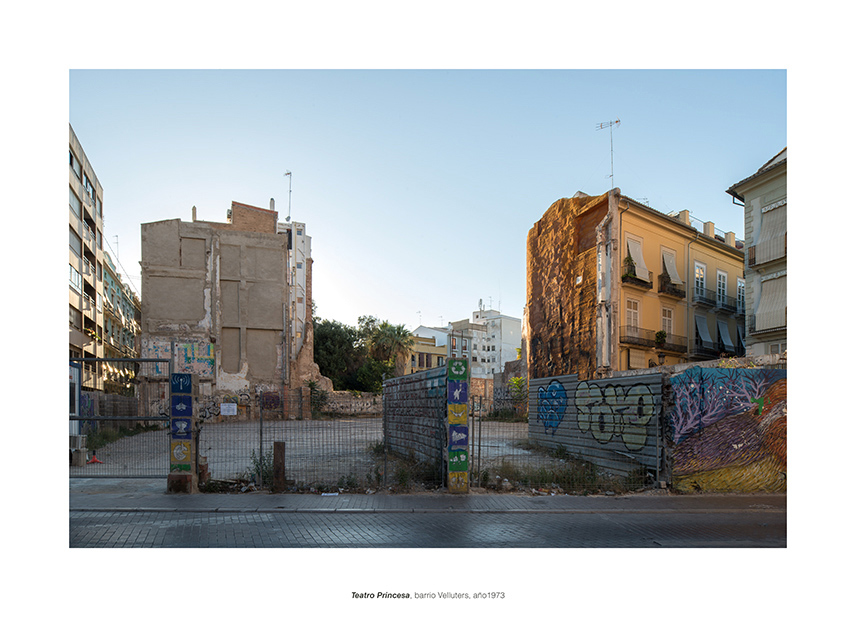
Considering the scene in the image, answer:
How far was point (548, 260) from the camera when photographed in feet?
105

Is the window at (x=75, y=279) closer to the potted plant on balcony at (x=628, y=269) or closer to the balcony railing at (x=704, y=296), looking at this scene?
the potted plant on balcony at (x=628, y=269)

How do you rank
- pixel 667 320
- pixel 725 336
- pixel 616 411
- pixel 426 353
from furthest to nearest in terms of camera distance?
1. pixel 426 353
2. pixel 725 336
3. pixel 667 320
4. pixel 616 411

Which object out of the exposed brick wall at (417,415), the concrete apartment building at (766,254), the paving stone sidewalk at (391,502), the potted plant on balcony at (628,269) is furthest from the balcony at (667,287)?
the paving stone sidewalk at (391,502)

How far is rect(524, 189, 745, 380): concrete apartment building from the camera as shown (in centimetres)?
2748

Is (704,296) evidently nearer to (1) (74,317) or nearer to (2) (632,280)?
(2) (632,280)

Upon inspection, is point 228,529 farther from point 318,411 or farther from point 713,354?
point 713,354

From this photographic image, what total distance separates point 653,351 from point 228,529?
2607 centimetres

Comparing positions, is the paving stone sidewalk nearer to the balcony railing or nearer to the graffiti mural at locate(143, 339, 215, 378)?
the balcony railing

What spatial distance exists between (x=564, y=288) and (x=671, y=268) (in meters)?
5.75

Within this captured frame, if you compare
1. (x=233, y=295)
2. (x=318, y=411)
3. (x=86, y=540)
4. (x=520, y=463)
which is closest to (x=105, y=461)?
(x=318, y=411)

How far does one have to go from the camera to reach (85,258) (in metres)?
39.1

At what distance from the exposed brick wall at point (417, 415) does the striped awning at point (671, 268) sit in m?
19.8

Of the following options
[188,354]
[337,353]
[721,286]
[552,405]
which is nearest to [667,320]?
[721,286]

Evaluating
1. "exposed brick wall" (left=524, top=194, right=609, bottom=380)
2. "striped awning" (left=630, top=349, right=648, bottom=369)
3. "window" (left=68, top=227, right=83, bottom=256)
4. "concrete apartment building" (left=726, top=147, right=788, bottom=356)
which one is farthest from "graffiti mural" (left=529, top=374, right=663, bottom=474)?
"window" (left=68, top=227, right=83, bottom=256)
